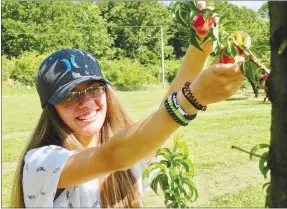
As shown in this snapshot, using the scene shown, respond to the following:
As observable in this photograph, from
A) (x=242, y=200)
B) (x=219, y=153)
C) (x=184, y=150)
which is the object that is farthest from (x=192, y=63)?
(x=219, y=153)

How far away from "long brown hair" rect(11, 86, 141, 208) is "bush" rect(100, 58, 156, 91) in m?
28.0

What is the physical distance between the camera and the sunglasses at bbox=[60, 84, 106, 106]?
159 centimetres

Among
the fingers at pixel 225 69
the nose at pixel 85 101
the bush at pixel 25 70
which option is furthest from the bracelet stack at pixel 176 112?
the bush at pixel 25 70

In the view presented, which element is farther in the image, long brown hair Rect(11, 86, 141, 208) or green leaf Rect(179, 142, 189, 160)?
long brown hair Rect(11, 86, 141, 208)

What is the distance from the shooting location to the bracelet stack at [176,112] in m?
1.04

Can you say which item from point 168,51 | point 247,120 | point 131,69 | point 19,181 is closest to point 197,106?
point 19,181

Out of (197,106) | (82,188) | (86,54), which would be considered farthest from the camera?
(86,54)

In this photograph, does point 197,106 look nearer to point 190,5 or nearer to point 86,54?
point 190,5

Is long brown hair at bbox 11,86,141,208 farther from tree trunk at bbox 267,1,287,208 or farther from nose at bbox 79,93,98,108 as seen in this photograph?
tree trunk at bbox 267,1,287,208

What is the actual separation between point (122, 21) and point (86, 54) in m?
37.9

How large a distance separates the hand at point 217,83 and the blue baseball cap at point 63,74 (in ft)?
2.14

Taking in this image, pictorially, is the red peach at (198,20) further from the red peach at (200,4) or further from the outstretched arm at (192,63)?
the outstretched arm at (192,63)

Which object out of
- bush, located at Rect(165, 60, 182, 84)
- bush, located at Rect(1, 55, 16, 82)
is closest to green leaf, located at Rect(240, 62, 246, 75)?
bush, located at Rect(165, 60, 182, 84)

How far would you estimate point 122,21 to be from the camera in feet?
128
